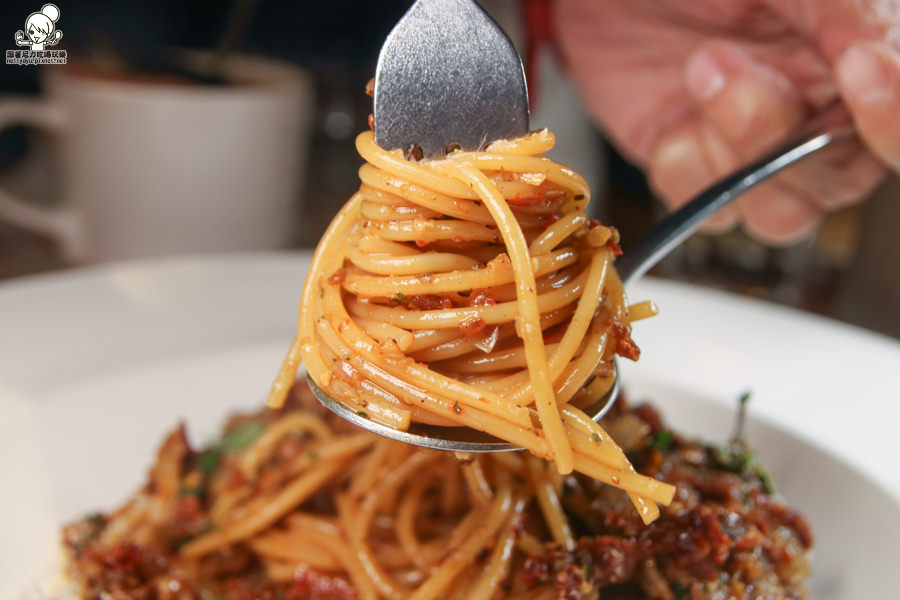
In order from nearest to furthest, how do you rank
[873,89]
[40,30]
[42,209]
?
1. [873,89]
2. [40,30]
3. [42,209]

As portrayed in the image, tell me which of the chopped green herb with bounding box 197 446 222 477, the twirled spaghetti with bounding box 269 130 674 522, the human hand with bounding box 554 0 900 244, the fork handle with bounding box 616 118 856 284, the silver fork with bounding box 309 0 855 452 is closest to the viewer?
the twirled spaghetti with bounding box 269 130 674 522

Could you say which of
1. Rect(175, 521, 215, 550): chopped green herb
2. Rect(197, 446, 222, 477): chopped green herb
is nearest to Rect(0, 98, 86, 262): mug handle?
Rect(197, 446, 222, 477): chopped green herb

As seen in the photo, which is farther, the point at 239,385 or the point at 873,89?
the point at 239,385

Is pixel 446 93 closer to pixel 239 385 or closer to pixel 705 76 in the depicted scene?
pixel 705 76

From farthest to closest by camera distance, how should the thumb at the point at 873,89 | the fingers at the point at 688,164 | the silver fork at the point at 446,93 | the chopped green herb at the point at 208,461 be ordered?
the fingers at the point at 688,164 → the chopped green herb at the point at 208,461 → the thumb at the point at 873,89 → the silver fork at the point at 446,93

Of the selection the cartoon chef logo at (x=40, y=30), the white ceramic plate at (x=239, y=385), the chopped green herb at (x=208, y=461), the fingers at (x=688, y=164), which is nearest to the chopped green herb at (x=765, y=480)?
the white ceramic plate at (x=239, y=385)

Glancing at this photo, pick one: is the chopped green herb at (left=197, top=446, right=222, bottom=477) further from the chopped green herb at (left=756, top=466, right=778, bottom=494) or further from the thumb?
the thumb

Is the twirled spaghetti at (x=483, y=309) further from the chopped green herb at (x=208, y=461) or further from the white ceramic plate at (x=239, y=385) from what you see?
the white ceramic plate at (x=239, y=385)

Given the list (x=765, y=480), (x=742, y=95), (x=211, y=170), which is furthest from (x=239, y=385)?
(x=742, y=95)
